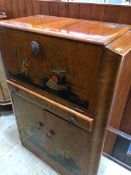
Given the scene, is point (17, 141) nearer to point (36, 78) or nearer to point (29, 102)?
point (29, 102)

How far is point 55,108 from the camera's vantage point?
812mm

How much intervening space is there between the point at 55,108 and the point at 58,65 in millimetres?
237

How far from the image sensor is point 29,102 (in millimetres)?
971

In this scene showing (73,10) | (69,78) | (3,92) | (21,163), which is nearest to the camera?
(69,78)

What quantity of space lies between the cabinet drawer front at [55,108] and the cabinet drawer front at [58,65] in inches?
1.2

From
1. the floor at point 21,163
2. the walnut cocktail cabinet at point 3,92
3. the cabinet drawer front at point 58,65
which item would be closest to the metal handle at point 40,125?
the cabinet drawer front at point 58,65

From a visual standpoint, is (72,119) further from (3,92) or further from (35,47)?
(3,92)

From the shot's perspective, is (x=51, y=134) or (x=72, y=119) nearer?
(x=72, y=119)

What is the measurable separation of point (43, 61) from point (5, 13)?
2.58ft

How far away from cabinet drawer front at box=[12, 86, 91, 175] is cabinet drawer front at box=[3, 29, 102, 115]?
0.17m

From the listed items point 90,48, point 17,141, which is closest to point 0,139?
point 17,141

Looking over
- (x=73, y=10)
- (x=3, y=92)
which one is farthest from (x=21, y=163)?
(x=73, y=10)

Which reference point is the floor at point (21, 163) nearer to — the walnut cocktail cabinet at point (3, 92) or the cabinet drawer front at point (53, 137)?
the cabinet drawer front at point (53, 137)

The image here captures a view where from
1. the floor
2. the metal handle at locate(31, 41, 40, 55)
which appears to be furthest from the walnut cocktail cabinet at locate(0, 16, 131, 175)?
the floor
